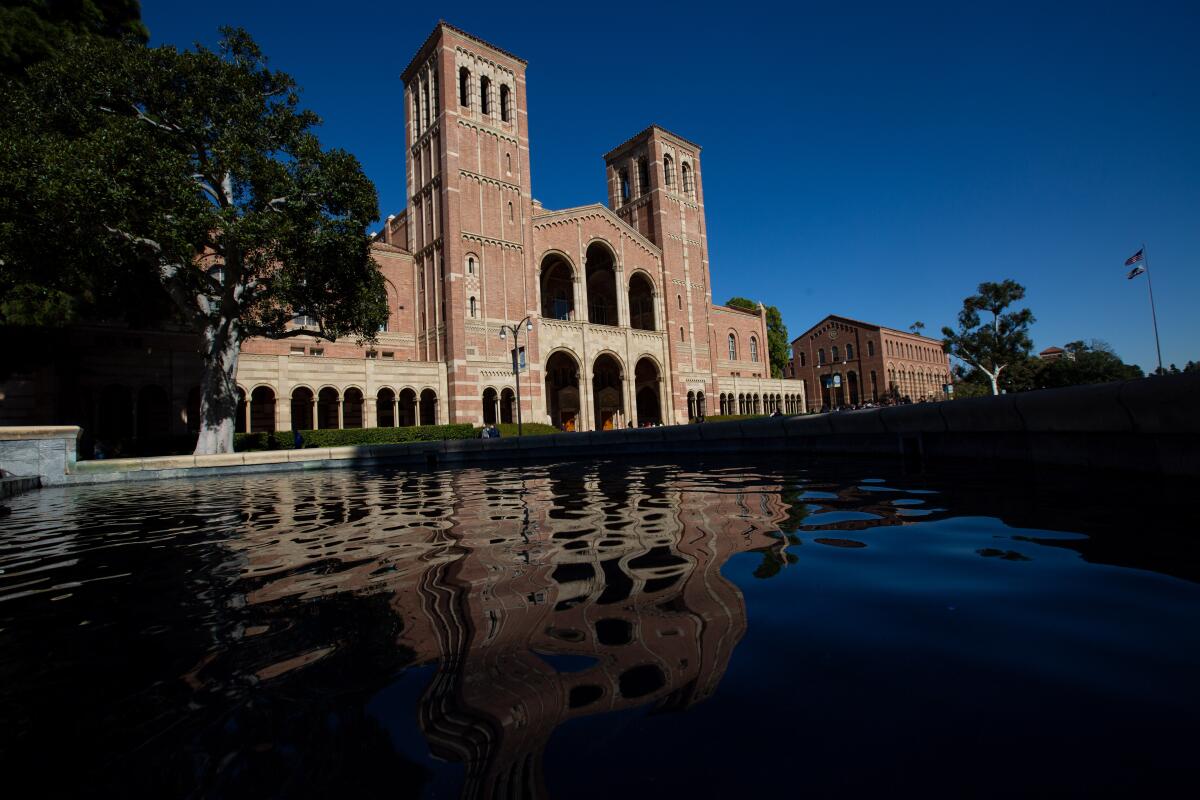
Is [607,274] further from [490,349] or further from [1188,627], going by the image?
[1188,627]

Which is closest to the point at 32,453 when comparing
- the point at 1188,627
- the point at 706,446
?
the point at 706,446

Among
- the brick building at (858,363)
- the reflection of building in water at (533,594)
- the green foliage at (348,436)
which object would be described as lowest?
the reflection of building in water at (533,594)

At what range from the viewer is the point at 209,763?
4.12ft

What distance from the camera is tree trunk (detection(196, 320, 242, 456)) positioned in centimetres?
1788

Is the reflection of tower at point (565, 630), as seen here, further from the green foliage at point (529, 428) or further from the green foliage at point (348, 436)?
the green foliage at point (529, 428)

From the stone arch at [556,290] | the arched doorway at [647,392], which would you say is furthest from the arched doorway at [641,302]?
the stone arch at [556,290]

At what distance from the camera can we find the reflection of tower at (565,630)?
4.31 feet

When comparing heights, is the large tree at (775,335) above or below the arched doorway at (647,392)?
above

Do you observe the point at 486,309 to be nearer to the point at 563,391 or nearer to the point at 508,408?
the point at 508,408

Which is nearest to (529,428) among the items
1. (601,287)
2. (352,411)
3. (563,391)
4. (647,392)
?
(563,391)

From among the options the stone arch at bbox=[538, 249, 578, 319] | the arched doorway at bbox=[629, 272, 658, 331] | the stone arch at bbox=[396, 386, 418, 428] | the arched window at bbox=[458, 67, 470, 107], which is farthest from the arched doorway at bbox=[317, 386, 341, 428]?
the arched doorway at bbox=[629, 272, 658, 331]

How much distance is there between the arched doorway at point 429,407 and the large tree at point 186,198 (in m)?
10.5

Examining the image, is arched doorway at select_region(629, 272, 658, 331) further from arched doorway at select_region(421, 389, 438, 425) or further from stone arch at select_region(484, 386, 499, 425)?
arched doorway at select_region(421, 389, 438, 425)

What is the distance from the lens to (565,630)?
1.95m
